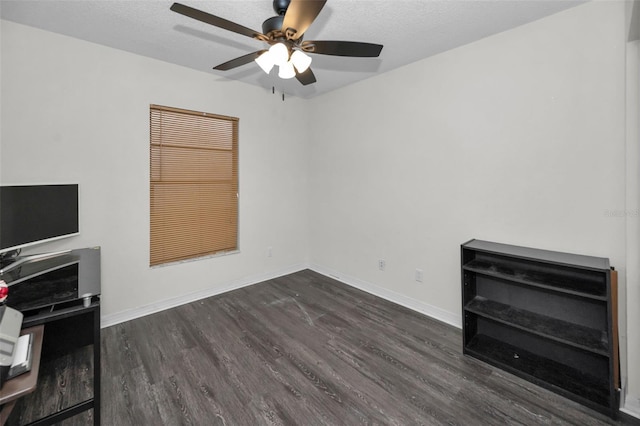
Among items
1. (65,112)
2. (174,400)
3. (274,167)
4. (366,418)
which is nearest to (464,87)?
(274,167)

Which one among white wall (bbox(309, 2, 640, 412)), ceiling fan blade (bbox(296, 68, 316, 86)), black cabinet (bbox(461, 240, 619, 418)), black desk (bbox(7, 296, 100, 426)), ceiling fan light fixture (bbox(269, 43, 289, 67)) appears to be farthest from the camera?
ceiling fan blade (bbox(296, 68, 316, 86))

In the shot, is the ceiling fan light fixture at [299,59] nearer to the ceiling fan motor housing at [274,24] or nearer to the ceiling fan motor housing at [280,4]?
the ceiling fan motor housing at [274,24]

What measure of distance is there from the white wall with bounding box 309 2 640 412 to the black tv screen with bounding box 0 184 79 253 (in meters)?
2.91

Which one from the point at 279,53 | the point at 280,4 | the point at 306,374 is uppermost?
the point at 280,4

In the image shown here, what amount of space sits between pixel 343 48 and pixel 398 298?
105 inches

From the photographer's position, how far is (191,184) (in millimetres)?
3412

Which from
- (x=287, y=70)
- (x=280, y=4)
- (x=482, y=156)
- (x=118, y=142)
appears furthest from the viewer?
(x=118, y=142)

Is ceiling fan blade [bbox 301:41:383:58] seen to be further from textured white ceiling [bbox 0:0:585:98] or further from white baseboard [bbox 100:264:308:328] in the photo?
white baseboard [bbox 100:264:308:328]

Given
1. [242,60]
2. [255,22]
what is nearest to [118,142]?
[242,60]

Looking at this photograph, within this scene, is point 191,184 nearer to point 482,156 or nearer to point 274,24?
point 274,24

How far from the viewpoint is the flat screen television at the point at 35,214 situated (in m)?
1.92

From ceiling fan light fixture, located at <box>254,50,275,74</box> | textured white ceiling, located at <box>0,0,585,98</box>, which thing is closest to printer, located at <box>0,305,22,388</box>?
ceiling fan light fixture, located at <box>254,50,275,74</box>

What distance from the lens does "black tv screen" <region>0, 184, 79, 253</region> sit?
1921 mm

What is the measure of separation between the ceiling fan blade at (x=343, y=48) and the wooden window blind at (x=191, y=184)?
6.84ft
